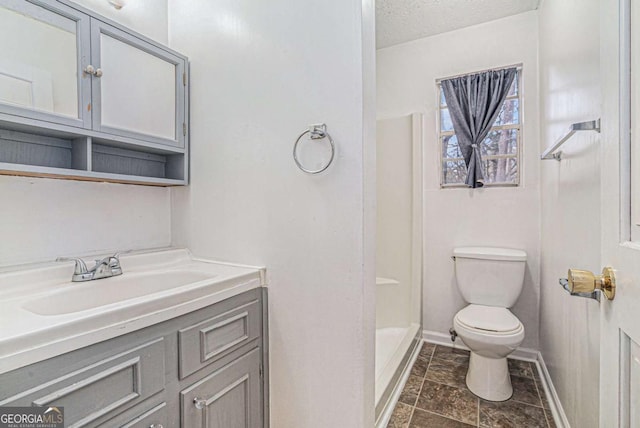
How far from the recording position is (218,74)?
55.0 inches

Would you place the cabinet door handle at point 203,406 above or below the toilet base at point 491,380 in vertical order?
above

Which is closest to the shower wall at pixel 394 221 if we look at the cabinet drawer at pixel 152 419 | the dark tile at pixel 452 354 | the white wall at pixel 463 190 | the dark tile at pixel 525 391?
the white wall at pixel 463 190

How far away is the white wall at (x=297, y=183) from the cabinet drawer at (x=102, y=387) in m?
0.51

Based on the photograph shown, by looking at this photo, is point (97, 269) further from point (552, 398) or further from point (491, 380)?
point (552, 398)

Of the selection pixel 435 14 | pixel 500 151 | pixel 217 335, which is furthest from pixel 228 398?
pixel 435 14

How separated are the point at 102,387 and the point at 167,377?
0.18 meters

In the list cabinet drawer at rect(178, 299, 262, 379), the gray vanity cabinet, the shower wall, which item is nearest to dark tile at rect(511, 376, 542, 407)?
the shower wall

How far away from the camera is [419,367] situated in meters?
2.06

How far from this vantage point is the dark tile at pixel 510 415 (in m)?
1.51

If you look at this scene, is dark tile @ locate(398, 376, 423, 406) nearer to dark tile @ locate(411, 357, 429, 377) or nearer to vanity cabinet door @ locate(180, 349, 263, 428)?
dark tile @ locate(411, 357, 429, 377)

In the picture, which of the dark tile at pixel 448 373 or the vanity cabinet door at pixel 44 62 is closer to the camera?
the vanity cabinet door at pixel 44 62

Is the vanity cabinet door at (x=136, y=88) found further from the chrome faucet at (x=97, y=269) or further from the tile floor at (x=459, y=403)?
the tile floor at (x=459, y=403)

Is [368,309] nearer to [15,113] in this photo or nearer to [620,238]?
[620,238]

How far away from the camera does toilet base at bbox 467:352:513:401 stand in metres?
1.71
